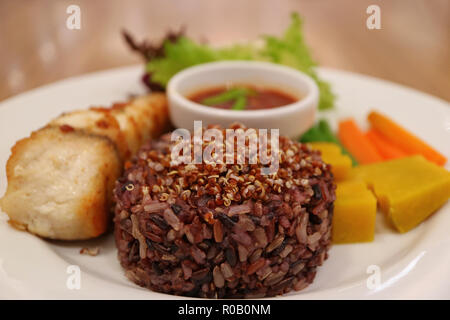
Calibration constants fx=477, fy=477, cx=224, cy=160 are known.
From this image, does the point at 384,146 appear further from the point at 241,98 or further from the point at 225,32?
the point at 225,32

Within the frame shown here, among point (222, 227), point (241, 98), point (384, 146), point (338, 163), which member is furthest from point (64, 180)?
point (384, 146)

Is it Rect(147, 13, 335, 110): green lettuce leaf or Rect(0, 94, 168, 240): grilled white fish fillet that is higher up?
Rect(147, 13, 335, 110): green lettuce leaf

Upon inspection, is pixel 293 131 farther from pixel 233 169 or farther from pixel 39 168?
pixel 39 168

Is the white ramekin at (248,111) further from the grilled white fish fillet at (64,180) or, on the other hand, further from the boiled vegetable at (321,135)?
the grilled white fish fillet at (64,180)

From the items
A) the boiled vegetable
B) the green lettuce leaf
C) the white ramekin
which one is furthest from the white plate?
the white ramekin

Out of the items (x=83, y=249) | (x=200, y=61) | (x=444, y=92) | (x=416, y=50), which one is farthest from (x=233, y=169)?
(x=416, y=50)

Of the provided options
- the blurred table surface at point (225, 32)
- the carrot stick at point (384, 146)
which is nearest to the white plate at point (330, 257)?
the carrot stick at point (384, 146)

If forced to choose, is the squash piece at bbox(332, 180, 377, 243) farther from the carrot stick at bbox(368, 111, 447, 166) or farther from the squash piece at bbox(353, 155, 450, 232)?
the carrot stick at bbox(368, 111, 447, 166)
